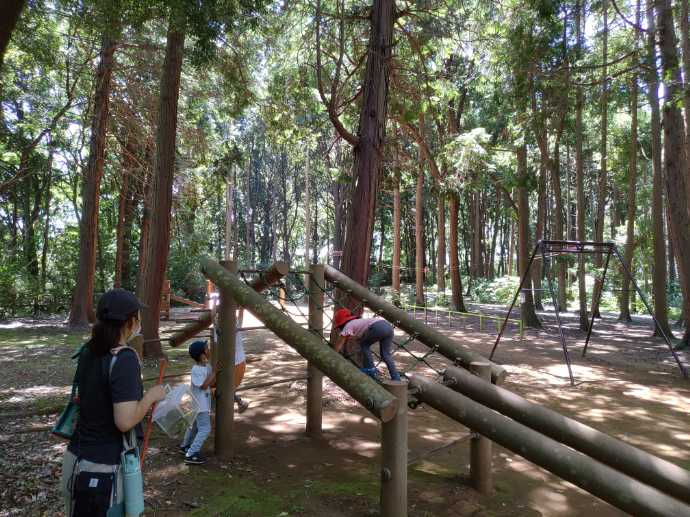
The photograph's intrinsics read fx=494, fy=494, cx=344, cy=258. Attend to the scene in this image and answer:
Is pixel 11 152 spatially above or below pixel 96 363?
above

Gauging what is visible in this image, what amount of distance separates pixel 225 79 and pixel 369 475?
28.4ft

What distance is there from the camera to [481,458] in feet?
12.1

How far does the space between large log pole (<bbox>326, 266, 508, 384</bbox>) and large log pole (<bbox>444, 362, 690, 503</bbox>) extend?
19.9 inches

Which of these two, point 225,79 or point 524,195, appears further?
point 524,195

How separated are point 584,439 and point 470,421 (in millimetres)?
631

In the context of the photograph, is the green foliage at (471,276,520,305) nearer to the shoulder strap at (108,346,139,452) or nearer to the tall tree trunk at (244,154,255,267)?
the tall tree trunk at (244,154,255,267)

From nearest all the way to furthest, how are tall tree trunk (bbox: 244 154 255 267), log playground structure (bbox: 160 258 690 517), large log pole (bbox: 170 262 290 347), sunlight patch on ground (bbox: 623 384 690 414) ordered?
log playground structure (bbox: 160 258 690 517) < large log pole (bbox: 170 262 290 347) < sunlight patch on ground (bbox: 623 384 690 414) < tall tree trunk (bbox: 244 154 255 267)

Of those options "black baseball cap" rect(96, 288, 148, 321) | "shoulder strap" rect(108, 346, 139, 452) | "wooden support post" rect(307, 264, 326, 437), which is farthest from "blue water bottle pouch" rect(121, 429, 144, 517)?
"wooden support post" rect(307, 264, 326, 437)

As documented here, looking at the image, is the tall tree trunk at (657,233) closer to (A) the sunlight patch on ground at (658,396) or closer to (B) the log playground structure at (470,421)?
(A) the sunlight patch on ground at (658,396)

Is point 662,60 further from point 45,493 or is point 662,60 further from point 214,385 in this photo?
point 45,493

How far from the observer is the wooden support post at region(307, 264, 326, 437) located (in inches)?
186

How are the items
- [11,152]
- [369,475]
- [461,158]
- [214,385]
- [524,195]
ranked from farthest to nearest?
1. [11,152]
2. [524,195]
3. [461,158]
4. [214,385]
5. [369,475]

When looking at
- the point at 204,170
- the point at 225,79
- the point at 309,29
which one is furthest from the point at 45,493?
the point at 204,170

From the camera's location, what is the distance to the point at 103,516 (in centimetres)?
187
